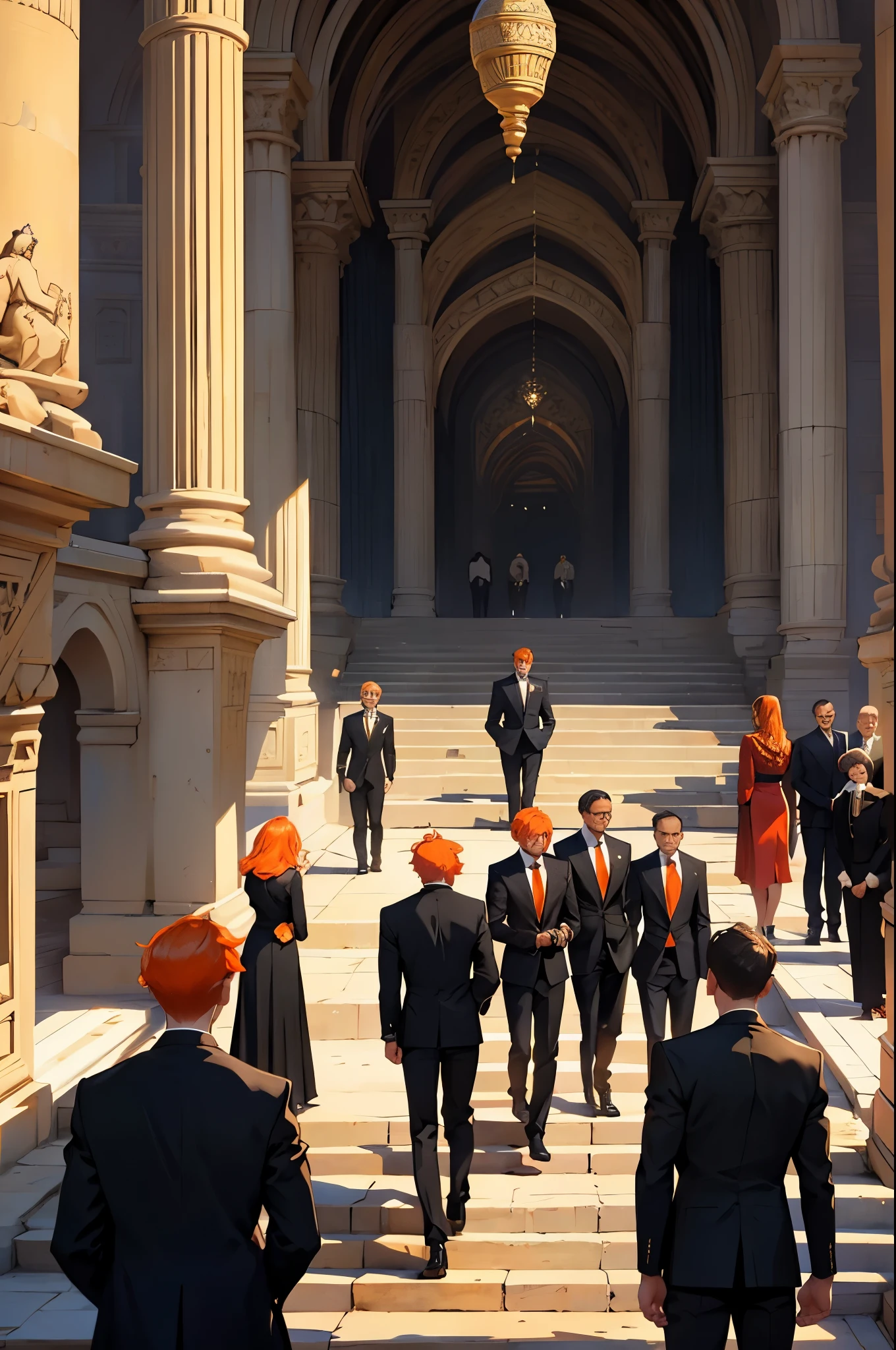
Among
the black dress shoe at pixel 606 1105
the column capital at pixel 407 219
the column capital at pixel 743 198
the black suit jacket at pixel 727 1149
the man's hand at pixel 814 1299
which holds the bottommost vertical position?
the black dress shoe at pixel 606 1105

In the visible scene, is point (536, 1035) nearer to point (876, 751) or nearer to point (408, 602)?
point (876, 751)

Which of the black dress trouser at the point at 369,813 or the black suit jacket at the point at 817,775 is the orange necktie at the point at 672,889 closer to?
the black suit jacket at the point at 817,775

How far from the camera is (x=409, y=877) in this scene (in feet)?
35.3

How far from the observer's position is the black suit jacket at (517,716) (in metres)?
11.8

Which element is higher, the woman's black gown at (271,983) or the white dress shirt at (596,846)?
the white dress shirt at (596,846)

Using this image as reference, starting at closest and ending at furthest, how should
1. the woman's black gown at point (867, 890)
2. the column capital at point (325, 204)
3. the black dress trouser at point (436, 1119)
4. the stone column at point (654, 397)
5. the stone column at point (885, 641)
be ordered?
the stone column at point (885, 641), the black dress trouser at point (436, 1119), the woman's black gown at point (867, 890), the column capital at point (325, 204), the stone column at point (654, 397)

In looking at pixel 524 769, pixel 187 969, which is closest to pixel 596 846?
pixel 187 969

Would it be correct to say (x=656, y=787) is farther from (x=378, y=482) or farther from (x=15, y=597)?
(x=378, y=482)

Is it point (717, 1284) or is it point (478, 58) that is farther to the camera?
point (478, 58)

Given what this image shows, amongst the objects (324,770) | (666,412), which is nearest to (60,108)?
(324,770)

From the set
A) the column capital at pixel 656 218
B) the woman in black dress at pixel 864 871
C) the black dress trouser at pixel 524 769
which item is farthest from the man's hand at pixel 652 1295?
the column capital at pixel 656 218

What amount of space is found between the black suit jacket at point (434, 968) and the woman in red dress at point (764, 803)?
3.81 metres

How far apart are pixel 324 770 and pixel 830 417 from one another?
6.61 metres

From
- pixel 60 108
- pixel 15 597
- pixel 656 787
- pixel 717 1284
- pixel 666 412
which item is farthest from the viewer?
pixel 666 412
